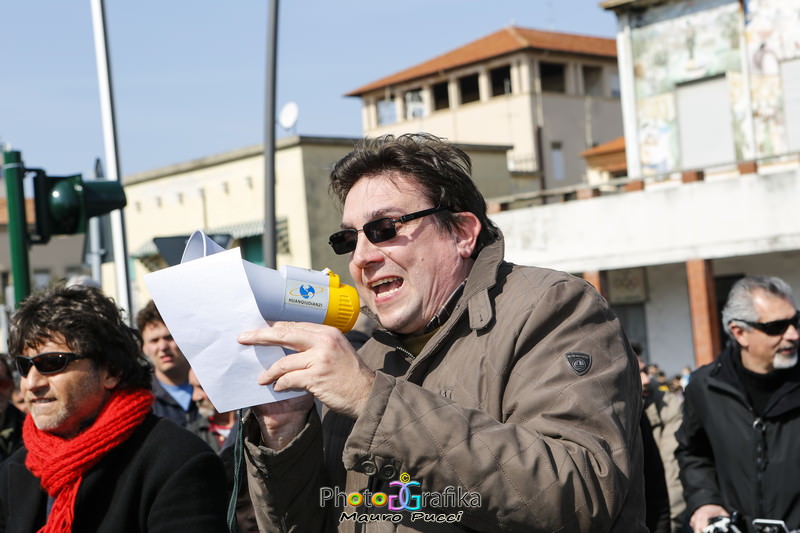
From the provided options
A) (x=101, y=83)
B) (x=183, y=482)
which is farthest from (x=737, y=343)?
(x=101, y=83)

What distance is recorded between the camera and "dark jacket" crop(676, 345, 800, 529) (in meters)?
5.99

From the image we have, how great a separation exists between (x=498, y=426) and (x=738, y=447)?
13.0ft

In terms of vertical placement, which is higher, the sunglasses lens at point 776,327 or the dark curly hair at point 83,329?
the dark curly hair at point 83,329

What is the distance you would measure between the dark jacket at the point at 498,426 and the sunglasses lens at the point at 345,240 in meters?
0.27

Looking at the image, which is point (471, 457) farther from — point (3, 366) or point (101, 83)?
point (101, 83)

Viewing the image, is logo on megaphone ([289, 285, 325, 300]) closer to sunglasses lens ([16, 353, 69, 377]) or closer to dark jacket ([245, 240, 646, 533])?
dark jacket ([245, 240, 646, 533])

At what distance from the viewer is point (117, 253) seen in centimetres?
1092

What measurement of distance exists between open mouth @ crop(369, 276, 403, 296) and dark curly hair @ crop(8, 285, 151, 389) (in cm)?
142

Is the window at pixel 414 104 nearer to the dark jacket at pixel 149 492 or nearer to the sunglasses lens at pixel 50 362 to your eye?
the sunglasses lens at pixel 50 362

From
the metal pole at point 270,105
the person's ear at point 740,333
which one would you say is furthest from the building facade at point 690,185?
the person's ear at point 740,333

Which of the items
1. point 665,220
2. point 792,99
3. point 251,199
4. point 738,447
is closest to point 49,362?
point 738,447

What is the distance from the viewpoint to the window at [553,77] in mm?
60781

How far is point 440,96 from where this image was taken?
6303 centimetres

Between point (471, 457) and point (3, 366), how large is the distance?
5498 mm
